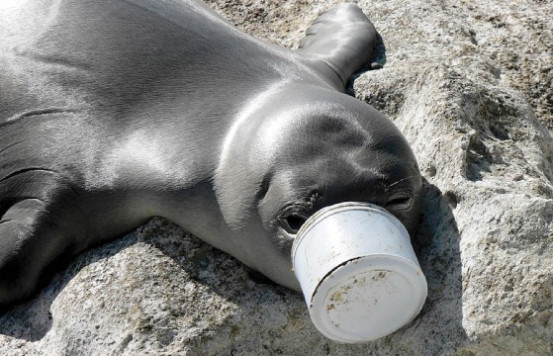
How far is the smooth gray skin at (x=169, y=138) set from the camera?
2.47 meters

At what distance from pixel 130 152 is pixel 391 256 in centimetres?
85

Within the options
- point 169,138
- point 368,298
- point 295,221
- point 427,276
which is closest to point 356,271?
point 368,298

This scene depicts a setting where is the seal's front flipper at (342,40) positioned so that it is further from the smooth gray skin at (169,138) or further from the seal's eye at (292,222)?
the seal's eye at (292,222)

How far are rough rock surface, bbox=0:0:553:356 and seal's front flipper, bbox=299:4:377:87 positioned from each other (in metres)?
0.18

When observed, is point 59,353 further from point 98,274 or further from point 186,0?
point 186,0

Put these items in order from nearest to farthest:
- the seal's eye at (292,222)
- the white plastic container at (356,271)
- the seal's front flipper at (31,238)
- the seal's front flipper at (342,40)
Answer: the white plastic container at (356,271) < the seal's eye at (292,222) < the seal's front flipper at (31,238) < the seal's front flipper at (342,40)

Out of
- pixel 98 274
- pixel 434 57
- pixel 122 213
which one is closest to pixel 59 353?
pixel 98 274

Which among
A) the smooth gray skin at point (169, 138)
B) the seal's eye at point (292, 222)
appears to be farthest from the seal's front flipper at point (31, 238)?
the seal's eye at point (292, 222)

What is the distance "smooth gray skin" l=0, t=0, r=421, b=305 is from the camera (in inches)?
97.3

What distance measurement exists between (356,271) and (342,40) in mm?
1331

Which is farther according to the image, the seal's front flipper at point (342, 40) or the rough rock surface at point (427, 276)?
the seal's front flipper at point (342, 40)

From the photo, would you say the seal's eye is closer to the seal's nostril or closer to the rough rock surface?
the seal's nostril

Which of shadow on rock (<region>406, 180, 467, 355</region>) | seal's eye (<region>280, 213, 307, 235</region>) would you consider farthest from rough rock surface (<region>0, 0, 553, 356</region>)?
seal's eye (<region>280, 213, 307, 235</region>)

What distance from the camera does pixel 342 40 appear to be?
3.40 m
